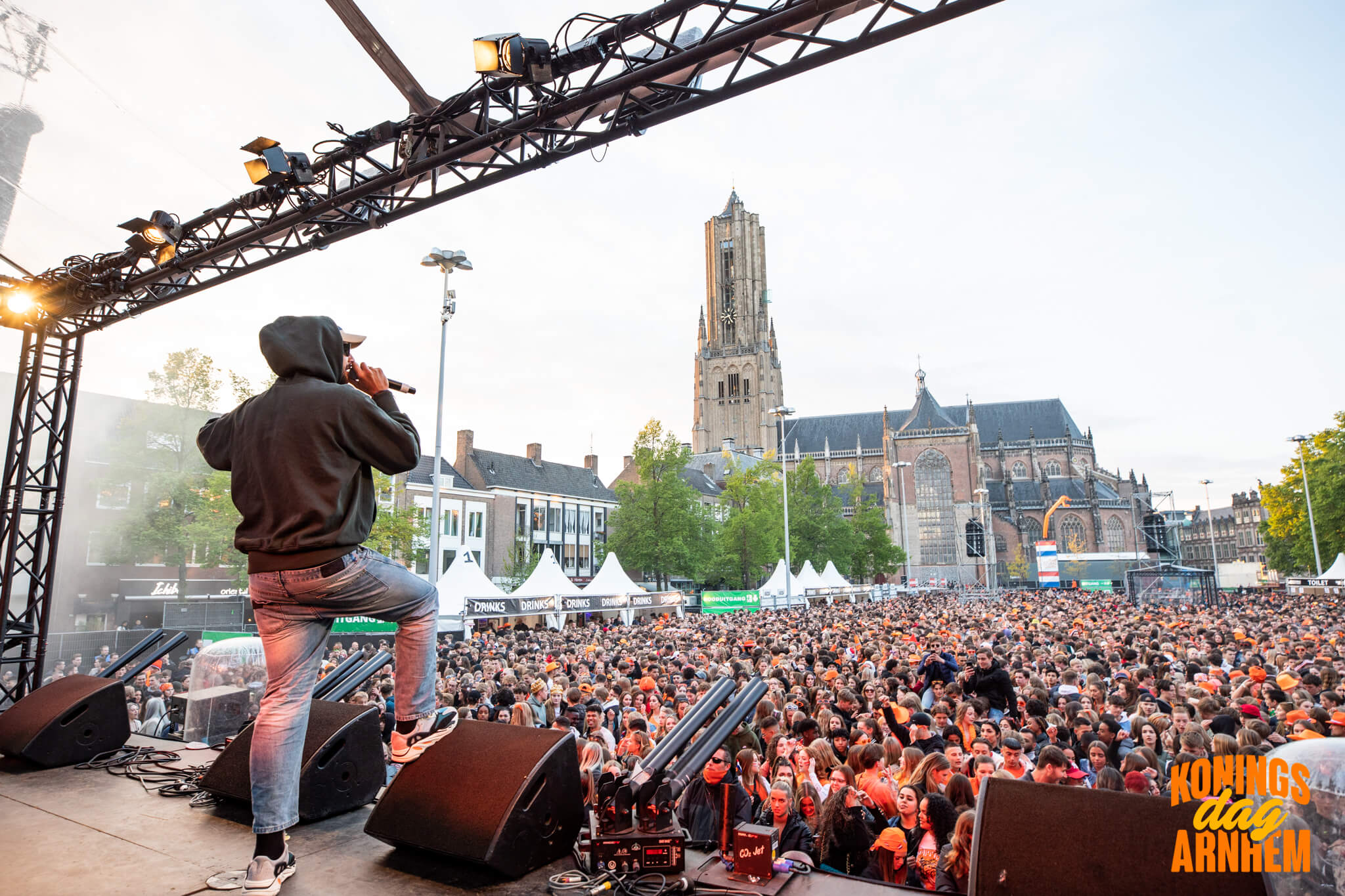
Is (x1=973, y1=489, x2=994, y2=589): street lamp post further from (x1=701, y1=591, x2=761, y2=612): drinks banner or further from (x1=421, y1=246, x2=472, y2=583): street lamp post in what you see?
(x1=421, y1=246, x2=472, y2=583): street lamp post

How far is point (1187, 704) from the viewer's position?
7.77 meters

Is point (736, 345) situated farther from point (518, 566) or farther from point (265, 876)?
point (265, 876)

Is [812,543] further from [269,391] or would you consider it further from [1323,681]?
[269,391]

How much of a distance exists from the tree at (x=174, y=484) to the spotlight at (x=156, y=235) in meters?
22.3

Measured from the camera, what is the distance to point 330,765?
135 inches

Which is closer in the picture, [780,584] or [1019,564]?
[780,584]

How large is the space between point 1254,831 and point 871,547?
6517cm

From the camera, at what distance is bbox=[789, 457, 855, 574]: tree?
57000 millimetres

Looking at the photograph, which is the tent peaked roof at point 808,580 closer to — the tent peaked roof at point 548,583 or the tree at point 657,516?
the tree at point 657,516

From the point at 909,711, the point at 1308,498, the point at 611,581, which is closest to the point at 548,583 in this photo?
the point at 611,581

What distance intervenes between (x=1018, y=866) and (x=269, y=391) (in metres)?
2.95

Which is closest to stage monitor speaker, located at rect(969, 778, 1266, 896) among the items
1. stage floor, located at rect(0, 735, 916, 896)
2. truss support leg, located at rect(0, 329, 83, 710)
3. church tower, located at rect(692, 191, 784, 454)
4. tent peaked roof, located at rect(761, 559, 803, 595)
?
stage floor, located at rect(0, 735, 916, 896)

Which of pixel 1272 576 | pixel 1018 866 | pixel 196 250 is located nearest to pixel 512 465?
pixel 196 250

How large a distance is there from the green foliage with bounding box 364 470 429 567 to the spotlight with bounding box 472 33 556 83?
26610mm
